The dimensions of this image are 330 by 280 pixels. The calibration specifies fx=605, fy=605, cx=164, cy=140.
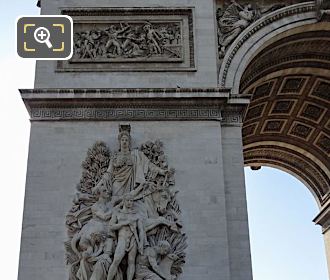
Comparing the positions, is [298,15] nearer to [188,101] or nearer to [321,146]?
[188,101]

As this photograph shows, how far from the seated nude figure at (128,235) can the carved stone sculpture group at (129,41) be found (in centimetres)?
402

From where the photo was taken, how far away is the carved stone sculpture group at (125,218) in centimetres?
1252

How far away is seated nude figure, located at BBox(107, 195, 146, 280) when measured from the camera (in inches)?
488

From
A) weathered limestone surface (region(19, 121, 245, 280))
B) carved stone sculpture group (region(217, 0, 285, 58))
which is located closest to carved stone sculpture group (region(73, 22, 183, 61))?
carved stone sculpture group (region(217, 0, 285, 58))

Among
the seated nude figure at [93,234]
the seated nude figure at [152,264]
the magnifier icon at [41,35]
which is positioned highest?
the magnifier icon at [41,35]

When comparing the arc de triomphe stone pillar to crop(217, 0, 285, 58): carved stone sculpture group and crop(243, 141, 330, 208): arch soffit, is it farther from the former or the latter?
crop(243, 141, 330, 208): arch soffit

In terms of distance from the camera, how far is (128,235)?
1270 centimetres

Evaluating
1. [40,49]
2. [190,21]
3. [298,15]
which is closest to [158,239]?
[40,49]

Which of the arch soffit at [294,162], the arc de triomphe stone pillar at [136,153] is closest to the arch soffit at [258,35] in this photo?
the arc de triomphe stone pillar at [136,153]

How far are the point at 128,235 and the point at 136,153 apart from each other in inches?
A: 80.2

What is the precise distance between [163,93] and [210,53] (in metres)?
1.75

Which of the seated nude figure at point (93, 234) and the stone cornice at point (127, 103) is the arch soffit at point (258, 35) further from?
the seated nude figure at point (93, 234)

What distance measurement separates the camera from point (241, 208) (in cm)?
1364

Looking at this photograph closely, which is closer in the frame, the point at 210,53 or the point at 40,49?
the point at 40,49
